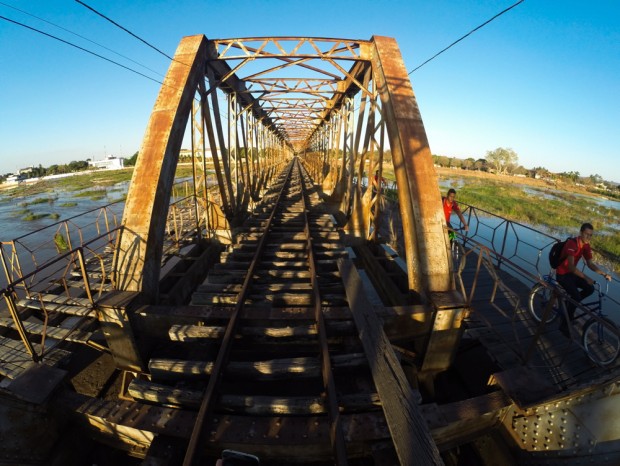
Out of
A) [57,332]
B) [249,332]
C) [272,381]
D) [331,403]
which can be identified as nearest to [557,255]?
[331,403]

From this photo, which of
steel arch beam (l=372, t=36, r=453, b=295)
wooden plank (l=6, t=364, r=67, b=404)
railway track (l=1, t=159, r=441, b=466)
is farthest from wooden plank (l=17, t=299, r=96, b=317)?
steel arch beam (l=372, t=36, r=453, b=295)

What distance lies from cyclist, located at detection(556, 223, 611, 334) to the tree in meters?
96.9

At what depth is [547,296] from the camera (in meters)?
5.47

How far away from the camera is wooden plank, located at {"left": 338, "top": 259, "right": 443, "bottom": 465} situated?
2.21 metres

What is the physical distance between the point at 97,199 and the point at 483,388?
35151mm

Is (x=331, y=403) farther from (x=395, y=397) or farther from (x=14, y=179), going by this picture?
(x=14, y=179)

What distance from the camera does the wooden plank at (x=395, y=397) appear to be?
2213 mm

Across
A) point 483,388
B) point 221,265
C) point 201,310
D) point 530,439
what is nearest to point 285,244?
point 221,265

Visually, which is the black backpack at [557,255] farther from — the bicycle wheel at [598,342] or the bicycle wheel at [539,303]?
the bicycle wheel at [598,342]

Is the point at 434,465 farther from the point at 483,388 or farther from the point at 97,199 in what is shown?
the point at 97,199

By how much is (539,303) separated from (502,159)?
9981 cm

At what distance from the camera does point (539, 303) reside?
216 inches

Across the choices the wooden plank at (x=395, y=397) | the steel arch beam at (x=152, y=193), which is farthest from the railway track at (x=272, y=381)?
the steel arch beam at (x=152, y=193)

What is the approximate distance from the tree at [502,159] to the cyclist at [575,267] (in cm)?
9686
